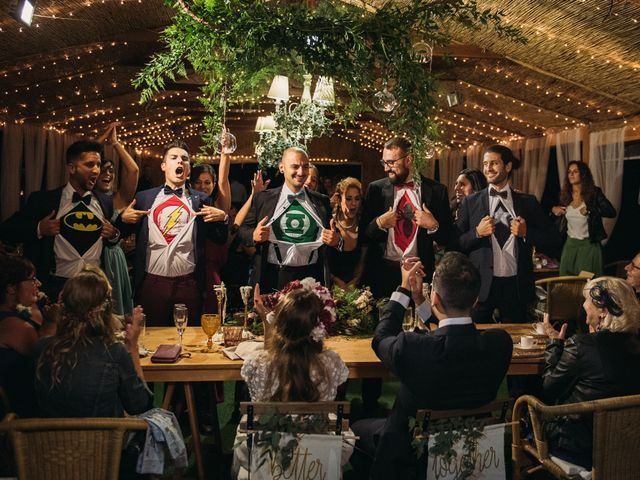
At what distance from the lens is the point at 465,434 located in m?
2.59

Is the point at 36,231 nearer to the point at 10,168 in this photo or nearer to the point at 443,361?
the point at 443,361

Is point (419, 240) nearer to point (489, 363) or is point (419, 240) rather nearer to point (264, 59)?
point (264, 59)

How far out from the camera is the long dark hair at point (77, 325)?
2.54 m

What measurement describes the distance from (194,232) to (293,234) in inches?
A: 26.3

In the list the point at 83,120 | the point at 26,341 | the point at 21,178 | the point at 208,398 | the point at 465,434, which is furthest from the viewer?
the point at 83,120

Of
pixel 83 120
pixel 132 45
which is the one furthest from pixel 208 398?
pixel 83 120

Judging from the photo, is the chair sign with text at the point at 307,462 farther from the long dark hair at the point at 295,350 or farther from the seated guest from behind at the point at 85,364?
the seated guest from behind at the point at 85,364

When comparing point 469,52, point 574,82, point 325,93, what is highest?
point 469,52

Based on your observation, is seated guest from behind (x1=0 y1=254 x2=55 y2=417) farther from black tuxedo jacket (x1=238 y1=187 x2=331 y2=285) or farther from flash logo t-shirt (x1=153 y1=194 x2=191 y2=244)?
black tuxedo jacket (x1=238 y1=187 x2=331 y2=285)

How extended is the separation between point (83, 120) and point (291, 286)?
24.8 feet

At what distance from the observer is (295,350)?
268 centimetres

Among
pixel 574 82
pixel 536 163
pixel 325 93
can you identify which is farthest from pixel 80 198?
pixel 536 163

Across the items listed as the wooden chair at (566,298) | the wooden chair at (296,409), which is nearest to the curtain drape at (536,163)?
the wooden chair at (566,298)

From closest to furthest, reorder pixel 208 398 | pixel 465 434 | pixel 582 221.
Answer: pixel 465 434
pixel 208 398
pixel 582 221
